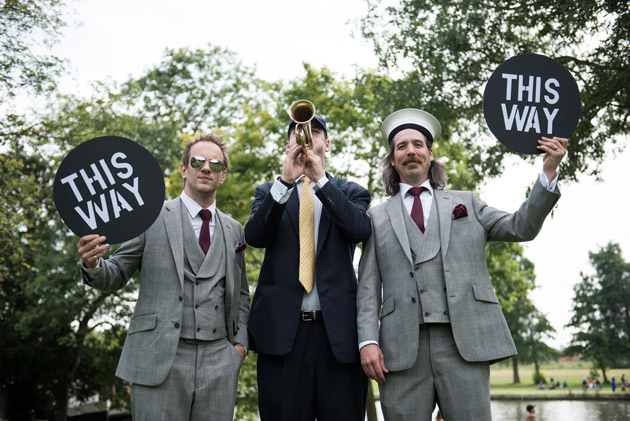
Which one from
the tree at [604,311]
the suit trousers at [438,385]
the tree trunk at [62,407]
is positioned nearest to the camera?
the suit trousers at [438,385]

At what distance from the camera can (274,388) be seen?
354 centimetres

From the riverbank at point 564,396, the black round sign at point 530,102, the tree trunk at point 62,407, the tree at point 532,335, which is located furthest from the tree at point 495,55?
the tree at point 532,335

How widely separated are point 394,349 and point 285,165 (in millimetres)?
1360

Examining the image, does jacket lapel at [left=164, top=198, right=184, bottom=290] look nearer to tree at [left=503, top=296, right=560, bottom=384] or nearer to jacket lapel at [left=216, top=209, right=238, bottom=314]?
jacket lapel at [left=216, top=209, right=238, bottom=314]

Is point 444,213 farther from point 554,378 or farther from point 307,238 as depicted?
point 554,378

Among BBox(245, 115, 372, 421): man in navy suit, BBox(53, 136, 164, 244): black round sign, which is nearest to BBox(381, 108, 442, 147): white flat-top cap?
BBox(245, 115, 372, 421): man in navy suit

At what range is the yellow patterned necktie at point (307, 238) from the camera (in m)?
3.66

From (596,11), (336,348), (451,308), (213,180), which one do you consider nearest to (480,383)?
(451,308)

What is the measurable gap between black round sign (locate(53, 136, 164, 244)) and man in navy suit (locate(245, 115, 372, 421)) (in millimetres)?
697

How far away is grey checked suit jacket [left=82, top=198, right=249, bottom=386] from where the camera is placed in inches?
139

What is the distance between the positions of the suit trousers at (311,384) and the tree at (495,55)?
21.3 ft

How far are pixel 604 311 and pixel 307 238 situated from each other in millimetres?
56422

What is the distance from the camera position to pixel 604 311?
172 ft

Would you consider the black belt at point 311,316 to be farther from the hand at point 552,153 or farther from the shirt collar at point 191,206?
the hand at point 552,153
